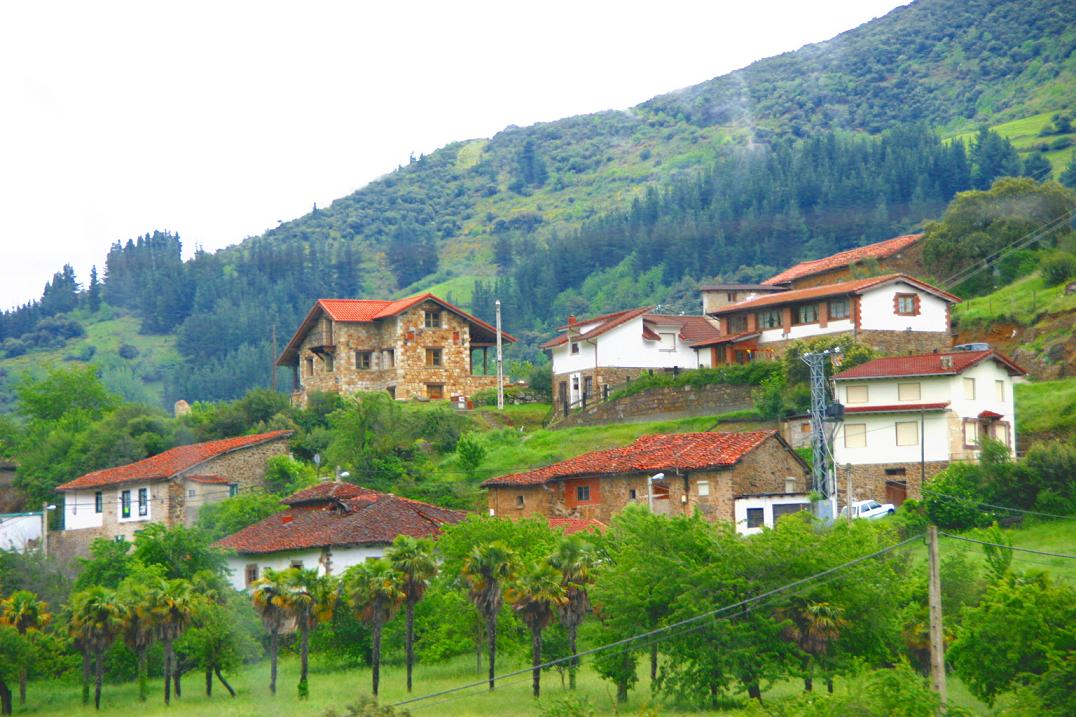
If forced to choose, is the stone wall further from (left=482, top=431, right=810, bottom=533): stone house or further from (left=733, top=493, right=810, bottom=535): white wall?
(left=733, top=493, right=810, bottom=535): white wall

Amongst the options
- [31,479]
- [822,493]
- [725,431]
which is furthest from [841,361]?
[31,479]

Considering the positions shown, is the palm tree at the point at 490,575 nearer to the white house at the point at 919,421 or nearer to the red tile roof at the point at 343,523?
the red tile roof at the point at 343,523

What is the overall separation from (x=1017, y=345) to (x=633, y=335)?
66.8 feet

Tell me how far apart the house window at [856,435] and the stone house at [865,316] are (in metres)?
11.7

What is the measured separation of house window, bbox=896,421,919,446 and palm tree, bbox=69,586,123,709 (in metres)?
31.3

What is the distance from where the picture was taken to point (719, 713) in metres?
43.8

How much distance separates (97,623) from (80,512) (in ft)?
83.3

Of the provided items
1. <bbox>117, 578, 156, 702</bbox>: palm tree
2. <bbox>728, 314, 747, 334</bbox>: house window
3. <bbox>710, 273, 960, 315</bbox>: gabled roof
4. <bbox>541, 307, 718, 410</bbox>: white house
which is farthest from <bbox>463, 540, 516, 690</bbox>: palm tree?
<bbox>728, 314, 747, 334</bbox>: house window

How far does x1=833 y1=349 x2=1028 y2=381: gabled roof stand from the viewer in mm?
62531

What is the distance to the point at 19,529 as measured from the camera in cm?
7562

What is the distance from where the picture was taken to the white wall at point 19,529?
74625 mm

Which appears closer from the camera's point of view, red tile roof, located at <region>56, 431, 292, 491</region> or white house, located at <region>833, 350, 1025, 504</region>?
white house, located at <region>833, 350, 1025, 504</region>

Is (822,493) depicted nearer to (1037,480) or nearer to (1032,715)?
(1037,480)

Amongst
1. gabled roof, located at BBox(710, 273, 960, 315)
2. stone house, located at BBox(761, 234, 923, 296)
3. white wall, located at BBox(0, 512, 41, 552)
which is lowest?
white wall, located at BBox(0, 512, 41, 552)
